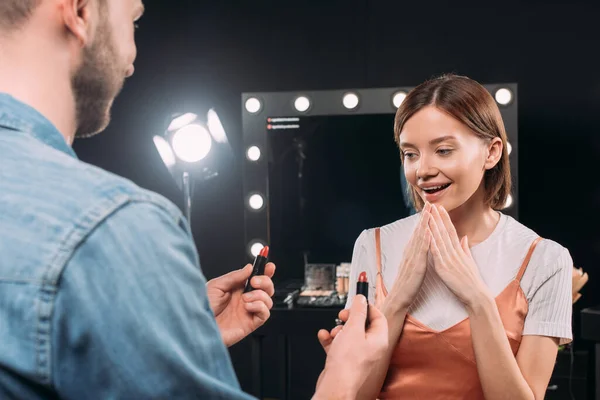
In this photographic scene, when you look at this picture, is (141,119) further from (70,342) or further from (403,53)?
(70,342)

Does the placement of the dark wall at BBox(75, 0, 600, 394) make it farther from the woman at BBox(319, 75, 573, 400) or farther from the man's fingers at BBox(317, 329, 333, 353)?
the man's fingers at BBox(317, 329, 333, 353)

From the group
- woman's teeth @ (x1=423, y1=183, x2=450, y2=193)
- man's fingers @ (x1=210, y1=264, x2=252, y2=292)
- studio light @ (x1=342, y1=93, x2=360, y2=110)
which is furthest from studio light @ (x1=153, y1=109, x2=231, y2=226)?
man's fingers @ (x1=210, y1=264, x2=252, y2=292)

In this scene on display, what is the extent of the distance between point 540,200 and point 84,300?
8.96ft

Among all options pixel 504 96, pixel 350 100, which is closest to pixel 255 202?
pixel 350 100

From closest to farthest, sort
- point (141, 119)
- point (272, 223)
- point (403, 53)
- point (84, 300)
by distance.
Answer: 1. point (84, 300)
2. point (272, 223)
3. point (403, 53)
4. point (141, 119)

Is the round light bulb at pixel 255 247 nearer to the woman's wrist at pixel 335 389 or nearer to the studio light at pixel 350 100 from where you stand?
the studio light at pixel 350 100

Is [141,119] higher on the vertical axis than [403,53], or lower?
lower

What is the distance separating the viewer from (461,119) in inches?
46.7

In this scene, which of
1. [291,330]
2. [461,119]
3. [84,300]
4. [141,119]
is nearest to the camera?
[84,300]

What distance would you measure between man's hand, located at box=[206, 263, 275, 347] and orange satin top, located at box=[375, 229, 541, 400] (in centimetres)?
37

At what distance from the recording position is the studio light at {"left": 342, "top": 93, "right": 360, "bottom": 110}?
2.67 metres

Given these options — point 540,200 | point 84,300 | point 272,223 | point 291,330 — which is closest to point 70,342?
point 84,300

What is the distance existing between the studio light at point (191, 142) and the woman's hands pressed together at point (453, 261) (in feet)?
5.27

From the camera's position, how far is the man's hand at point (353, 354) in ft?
2.16
